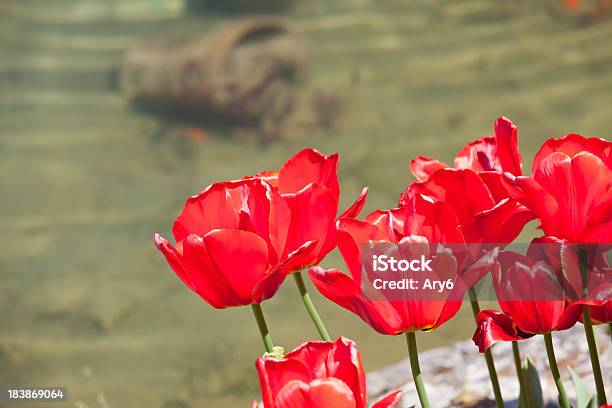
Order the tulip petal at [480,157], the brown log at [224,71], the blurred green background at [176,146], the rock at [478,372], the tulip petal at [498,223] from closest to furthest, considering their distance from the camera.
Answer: the tulip petal at [498,223] → the tulip petal at [480,157] → the rock at [478,372] → the blurred green background at [176,146] → the brown log at [224,71]

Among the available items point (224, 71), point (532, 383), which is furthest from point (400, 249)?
point (224, 71)

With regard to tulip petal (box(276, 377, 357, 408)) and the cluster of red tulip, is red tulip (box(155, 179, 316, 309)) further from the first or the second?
tulip petal (box(276, 377, 357, 408))

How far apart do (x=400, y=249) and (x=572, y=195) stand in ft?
0.48

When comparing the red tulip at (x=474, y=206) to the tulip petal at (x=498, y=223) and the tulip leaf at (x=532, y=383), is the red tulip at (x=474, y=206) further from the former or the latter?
the tulip leaf at (x=532, y=383)

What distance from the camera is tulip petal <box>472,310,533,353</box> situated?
67 centimetres

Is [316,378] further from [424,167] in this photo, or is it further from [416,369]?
[424,167]

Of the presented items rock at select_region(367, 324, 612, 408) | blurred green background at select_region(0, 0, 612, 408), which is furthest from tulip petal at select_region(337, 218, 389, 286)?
blurred green background at select_region(0, 0, 612, 408)

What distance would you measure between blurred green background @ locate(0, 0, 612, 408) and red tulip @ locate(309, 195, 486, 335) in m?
2.36

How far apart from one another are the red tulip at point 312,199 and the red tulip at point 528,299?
6.4 inches

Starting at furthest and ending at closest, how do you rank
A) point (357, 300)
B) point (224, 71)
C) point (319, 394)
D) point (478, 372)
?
point (224, 71), point (478, 372), point (357, 300), point (319, 394)

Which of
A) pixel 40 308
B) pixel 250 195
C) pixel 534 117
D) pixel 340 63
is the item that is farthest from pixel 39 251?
pixel 250 195

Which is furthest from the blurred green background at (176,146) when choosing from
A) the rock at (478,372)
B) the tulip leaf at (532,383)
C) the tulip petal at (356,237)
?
the tulip petal at (356,237)

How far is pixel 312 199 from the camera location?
0.76 meters

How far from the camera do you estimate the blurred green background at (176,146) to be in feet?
11.1
